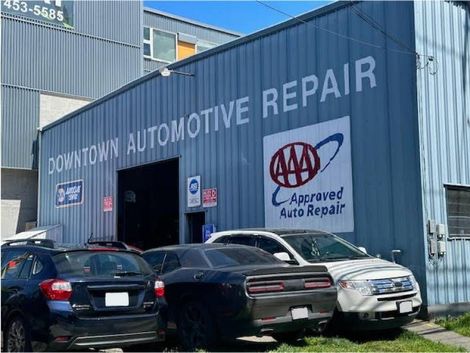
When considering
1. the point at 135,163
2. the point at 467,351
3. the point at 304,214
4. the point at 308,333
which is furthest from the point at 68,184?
the point at 467,351

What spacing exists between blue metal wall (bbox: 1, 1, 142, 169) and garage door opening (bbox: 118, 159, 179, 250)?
6.36m

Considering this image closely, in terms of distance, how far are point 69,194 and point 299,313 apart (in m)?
17.9

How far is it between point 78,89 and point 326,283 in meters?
22.4

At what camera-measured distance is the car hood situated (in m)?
9.48

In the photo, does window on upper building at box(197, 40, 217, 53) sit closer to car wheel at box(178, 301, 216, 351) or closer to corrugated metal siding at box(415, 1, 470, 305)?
corrugated metal siding at box(415, 1, 470, 305)

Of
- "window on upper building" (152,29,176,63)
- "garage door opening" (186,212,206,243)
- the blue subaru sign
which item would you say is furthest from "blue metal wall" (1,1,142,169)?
"garage door opening" (186,212,206,243)

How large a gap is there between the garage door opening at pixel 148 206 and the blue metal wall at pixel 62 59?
6.36 metres

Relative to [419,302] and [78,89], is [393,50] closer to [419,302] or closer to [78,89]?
[419,302]

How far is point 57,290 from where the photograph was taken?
722 cm

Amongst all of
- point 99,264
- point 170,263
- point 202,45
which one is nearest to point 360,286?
point 170,263

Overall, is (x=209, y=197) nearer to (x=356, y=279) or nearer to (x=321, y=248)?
(x=321, y=248)

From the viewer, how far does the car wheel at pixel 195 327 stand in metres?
8.19

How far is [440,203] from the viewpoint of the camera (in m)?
12.4

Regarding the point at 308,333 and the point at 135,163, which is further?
the point at 135,163
